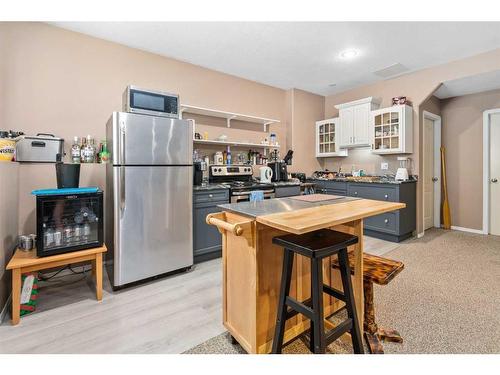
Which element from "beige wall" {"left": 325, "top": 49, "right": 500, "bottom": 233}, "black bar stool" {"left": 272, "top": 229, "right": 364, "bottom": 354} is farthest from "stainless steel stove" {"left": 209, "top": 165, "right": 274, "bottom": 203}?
"beige wall" {"left": 325, "top": 49, "right": 500, "bottom": 233}

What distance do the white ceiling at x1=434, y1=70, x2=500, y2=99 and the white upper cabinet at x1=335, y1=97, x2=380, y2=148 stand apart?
104cm

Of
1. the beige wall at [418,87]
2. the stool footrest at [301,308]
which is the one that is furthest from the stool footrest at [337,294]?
the beige wall at [418,87]

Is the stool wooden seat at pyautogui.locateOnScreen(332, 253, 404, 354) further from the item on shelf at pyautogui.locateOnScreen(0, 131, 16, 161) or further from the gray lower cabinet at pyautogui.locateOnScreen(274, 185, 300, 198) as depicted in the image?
the item on shelf at pyautogui.locateOnScreen(0, 131, 16, 161)

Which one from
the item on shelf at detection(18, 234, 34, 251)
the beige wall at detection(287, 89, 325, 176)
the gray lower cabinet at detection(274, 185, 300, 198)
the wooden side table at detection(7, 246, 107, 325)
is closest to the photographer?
the wooden side table at detection(7, 246, 107, 325)

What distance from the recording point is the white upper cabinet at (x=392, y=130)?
390 centimetres

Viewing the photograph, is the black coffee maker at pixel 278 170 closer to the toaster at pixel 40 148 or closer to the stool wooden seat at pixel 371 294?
the stool wooden seat at pixel 371 294

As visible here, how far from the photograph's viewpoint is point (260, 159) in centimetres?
439

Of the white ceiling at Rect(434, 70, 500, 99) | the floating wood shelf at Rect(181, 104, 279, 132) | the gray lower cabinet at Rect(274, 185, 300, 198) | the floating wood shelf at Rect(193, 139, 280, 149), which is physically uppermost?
the white ceiling at Rect(434, 70, 500, 99)

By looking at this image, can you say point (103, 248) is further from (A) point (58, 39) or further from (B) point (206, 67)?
(B) point (206, 67)

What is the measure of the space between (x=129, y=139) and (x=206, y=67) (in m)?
2.04

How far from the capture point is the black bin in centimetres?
228

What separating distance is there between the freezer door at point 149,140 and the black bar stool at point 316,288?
1.63 m

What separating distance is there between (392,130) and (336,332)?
3.69 meters
